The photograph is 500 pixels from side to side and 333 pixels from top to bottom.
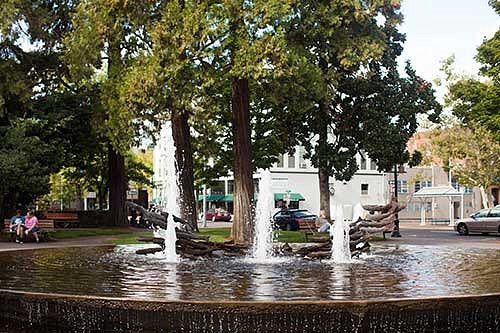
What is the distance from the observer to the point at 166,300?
27.0 ft

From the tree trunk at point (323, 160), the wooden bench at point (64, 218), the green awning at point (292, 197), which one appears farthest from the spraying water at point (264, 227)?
the green awning at point (292, 197)

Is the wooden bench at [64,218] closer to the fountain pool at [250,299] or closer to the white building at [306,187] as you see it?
the white building at [306,187]

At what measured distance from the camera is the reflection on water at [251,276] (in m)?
9.35

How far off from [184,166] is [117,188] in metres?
11.5

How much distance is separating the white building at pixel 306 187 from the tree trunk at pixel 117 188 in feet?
93.0

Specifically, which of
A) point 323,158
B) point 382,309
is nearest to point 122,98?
point 323,158

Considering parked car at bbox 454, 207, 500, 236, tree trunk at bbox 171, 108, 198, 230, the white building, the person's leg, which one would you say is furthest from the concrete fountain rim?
the white building

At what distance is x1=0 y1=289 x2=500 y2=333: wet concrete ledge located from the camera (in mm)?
8055

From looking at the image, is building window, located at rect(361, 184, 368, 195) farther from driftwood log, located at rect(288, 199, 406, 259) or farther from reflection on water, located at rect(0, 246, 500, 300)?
driftwood log, located at rect(288, 199, 406, 259)

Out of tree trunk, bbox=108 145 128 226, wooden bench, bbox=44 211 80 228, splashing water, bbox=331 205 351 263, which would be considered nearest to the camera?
splashing water, bbox=331 205 351 263

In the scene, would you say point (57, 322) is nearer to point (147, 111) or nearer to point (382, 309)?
point (382, 309)


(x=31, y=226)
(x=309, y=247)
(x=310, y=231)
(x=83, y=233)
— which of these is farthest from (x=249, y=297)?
(x=83, y=233)

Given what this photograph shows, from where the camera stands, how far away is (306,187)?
240ft

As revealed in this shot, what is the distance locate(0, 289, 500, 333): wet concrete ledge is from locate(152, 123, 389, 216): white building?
58614 mm
